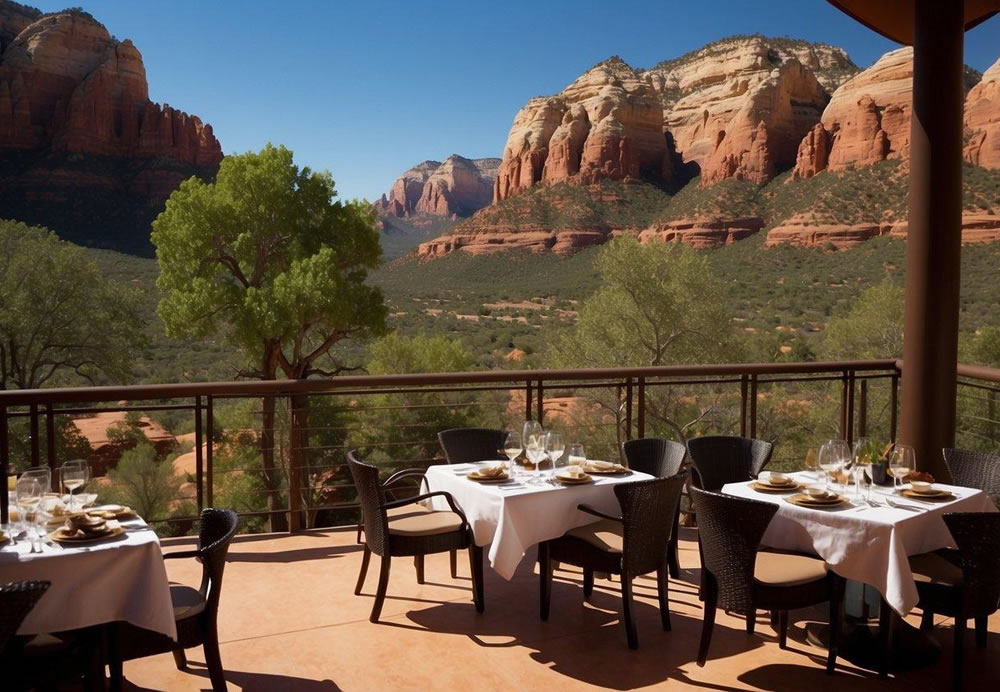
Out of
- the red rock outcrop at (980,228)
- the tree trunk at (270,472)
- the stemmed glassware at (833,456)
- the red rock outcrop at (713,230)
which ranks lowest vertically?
the tree trunk at (270,472)

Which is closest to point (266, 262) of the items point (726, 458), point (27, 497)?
point (726, 458)

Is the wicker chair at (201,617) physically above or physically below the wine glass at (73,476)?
below

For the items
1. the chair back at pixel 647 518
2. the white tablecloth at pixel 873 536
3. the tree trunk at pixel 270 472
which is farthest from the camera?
the tree trunk at pixel 270 472

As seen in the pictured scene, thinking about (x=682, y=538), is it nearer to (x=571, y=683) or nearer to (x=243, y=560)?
(x=571, y=683)

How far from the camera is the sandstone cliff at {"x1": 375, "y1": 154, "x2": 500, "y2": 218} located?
13100 cm

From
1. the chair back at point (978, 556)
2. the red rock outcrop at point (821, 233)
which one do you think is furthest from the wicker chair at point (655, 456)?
the red rock outcrop at point (821, 233)

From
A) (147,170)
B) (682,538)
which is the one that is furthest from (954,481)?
(147,170)

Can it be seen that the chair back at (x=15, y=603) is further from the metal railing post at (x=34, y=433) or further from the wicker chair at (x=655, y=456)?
the wicker chair at (x=655, y=456)

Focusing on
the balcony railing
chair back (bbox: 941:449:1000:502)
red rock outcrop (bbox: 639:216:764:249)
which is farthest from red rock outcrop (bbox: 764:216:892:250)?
chair back (bbox: 941:449:1000:502)

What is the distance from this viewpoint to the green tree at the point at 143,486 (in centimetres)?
1438

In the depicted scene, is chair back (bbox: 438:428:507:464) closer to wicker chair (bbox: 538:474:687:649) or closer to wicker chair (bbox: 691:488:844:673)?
wicker chair (bbox: 538:474:687:649)

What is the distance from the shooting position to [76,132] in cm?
5384

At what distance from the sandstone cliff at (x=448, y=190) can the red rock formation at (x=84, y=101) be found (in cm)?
6379

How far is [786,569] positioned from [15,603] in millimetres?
3039
